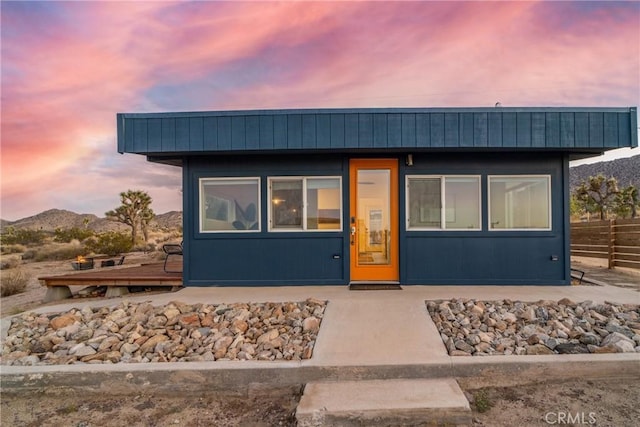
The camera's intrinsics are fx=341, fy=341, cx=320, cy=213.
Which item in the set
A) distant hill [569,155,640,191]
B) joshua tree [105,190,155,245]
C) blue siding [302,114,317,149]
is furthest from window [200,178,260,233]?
distant hill [569,155,640,191]

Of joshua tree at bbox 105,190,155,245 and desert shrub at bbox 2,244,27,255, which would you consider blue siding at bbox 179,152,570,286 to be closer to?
joshua tree at bbox 105,190,155,245

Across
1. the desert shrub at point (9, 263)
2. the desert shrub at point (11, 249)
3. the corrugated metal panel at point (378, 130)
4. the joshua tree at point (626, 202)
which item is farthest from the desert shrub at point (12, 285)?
the joshua tree at point (626, 202)

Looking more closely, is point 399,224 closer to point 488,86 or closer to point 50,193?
point 488,86

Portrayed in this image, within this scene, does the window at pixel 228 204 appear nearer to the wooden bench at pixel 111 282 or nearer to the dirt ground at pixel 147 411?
the wooden bench at pixel 111 282

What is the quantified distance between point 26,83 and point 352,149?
30.0 ft

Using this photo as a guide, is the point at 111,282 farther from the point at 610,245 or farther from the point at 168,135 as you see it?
the point at 610,245

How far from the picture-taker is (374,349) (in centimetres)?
362

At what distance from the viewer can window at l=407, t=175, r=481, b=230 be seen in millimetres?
6379

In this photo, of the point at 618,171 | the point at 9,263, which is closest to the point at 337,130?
the point at 9,263

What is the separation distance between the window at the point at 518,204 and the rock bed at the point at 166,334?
381cm

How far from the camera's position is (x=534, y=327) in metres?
4.07

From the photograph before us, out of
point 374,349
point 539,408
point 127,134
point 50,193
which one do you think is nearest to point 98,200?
point 50,193

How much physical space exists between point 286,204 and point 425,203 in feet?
8.60

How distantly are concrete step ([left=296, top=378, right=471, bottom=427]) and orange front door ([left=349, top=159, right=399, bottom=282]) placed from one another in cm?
336
